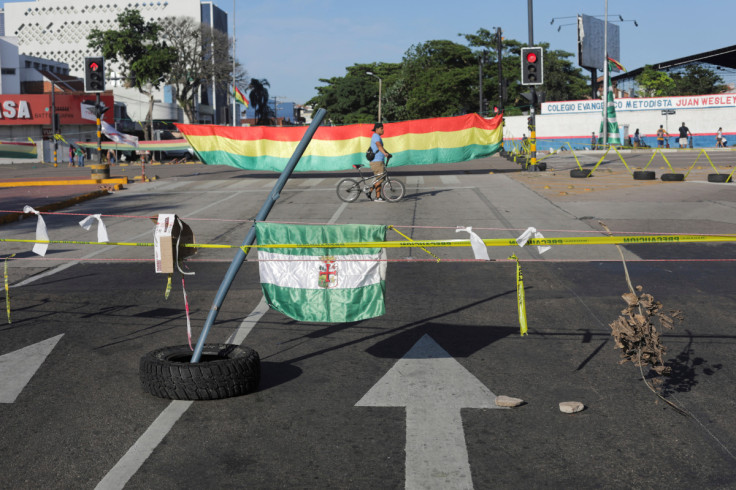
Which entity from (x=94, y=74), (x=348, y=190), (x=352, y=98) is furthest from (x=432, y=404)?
(x=352, y=98)

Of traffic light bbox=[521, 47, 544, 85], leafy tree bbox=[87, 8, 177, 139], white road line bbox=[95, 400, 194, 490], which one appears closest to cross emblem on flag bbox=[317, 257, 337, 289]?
white road line bbox=[95, 400, 194, 490]

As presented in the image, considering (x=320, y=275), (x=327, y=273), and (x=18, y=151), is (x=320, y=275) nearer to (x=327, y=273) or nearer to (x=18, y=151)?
(x=327, y=273)

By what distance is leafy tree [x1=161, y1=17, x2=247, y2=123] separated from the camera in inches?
3401

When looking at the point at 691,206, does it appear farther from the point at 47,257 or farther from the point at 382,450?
the point at 382,450

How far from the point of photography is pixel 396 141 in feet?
99.0

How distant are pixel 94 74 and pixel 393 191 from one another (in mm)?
15248

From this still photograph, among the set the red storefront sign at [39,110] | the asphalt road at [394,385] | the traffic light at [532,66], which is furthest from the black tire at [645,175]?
the red storefront sign at [39,110]

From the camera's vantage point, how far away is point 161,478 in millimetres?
4453

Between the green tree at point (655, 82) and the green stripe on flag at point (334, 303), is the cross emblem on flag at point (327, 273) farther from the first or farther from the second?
the green tree at point (655, 82)

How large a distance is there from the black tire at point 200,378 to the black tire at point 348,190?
50.5 ft

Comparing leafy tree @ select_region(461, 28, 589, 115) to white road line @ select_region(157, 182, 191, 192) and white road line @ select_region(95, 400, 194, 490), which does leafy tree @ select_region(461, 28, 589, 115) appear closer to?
white road line @ select_region(157, 182, 191, 192)

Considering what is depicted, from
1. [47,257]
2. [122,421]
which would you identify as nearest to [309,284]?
[122,421]

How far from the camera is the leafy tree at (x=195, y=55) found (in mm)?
86375

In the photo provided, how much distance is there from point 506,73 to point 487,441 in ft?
307
